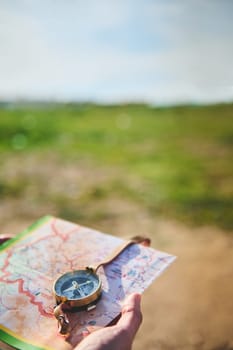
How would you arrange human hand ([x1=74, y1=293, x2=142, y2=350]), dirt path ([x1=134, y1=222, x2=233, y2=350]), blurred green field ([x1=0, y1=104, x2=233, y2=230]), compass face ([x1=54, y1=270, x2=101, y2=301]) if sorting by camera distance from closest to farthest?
human hand ([x1=74, y1=293, x2=142, y2=350]), compass face ([x1=54, y1=270, x2=101, y2=301]), dirt path ([x1=134, y1=222, x2=233, y2=350]), blurred green field ([x1=0, y1=104, x2=233, y2=230])

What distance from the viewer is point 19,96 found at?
18.2 feet

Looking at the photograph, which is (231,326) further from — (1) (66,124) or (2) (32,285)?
(1) (66,124)

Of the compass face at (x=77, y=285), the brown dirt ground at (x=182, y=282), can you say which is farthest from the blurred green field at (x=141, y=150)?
the compass face at (x=77, y=285)

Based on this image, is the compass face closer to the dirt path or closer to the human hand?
the human hand

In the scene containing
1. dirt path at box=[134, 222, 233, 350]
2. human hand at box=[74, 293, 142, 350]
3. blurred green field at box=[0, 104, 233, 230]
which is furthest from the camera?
blurred green field at box=[0, 104, 233, 230]

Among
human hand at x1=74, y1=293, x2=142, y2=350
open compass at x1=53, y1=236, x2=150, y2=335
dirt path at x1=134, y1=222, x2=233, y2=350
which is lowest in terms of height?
dirt path at x1=134, y1=222, x2=233, y2=350

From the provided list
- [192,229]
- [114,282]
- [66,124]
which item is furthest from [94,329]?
[66,124]

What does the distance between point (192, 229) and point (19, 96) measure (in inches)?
143

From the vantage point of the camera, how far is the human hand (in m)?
1.00

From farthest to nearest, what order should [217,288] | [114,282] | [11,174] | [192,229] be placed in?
[11,174], [192,229], [217,288], [114,282]

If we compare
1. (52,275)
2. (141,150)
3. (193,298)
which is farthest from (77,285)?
(141,150)

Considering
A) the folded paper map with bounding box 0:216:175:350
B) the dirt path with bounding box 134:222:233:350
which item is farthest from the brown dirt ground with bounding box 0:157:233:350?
the folded paper map with bounding box 0:216:175:350

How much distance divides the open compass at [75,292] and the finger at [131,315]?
0.29 ft

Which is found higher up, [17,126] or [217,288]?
[17,126]
